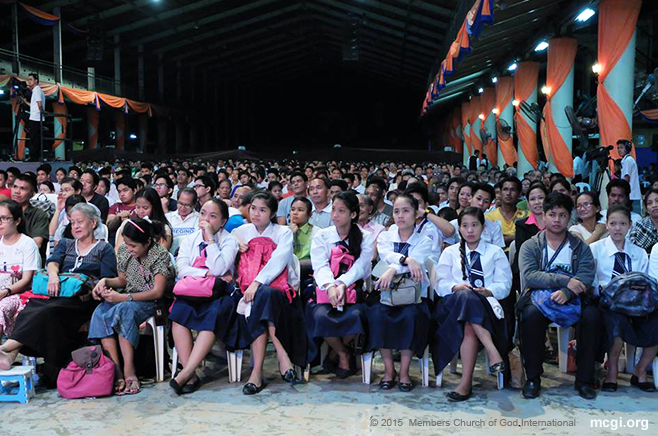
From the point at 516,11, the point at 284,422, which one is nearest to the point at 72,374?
the point at 284,422

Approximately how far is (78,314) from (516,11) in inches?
364

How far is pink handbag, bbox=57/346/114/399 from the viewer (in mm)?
3715

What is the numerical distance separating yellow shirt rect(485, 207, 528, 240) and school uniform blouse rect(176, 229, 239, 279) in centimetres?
206

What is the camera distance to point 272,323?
154 inches

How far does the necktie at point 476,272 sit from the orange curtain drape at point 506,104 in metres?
13.6

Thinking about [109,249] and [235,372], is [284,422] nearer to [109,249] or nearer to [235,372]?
[235,372]

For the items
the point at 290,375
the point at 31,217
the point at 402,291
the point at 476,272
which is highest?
the point at 31,217

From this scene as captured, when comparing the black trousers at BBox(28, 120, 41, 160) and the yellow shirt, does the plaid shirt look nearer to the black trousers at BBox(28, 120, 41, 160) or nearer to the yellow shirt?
the yellow shirt

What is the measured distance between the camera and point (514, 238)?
4863 mm

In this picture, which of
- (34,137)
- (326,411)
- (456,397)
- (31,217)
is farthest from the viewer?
(34,137)

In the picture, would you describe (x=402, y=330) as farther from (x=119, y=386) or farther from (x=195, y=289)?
(x=119, y=386)

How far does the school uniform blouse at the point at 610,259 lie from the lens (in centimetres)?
393

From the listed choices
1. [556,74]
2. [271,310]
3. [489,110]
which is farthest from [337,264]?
[489,110]

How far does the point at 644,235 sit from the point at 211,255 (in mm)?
2628
